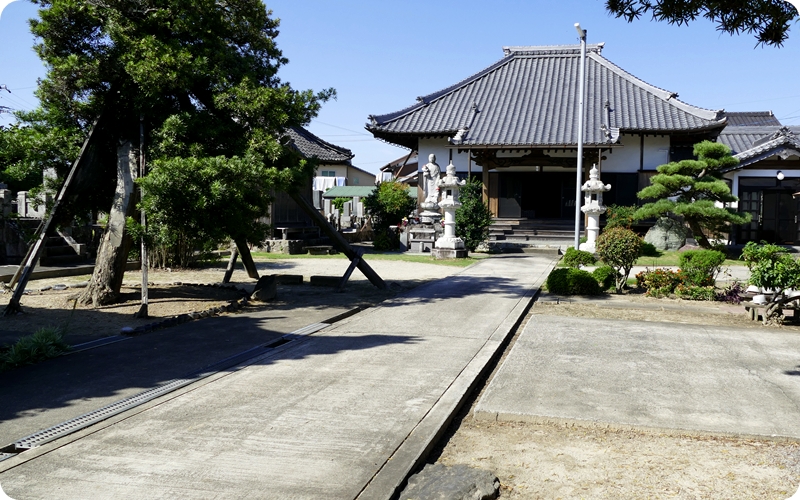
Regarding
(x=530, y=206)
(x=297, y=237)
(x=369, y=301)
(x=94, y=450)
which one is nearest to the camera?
(x=94, y=450)

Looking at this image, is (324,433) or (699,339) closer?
(324,433)

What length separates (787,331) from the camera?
9070 millimetres

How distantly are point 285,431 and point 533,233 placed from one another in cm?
2264

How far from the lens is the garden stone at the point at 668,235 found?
2269 cm

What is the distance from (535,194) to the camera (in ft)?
93.3

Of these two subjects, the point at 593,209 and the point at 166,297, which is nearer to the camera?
the point at 166,297

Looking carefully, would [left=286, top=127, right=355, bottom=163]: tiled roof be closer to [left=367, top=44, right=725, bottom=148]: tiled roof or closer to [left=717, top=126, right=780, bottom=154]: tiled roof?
[left=367, top=44, right=725, bottom=148]: tiled roof

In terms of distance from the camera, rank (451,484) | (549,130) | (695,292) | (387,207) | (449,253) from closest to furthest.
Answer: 1. (451,484)
2. (695,292)
3. (449,253)
4. (387,207)
5. (549,130)

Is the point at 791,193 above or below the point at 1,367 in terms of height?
above

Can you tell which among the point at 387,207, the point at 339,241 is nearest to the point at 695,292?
the point at 339,241

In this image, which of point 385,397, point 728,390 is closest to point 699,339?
point 728,390

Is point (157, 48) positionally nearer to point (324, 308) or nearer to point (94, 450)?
point (324, 308)

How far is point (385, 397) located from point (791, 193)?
979 inches

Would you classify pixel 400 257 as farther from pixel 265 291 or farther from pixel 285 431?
pixel 285 431
